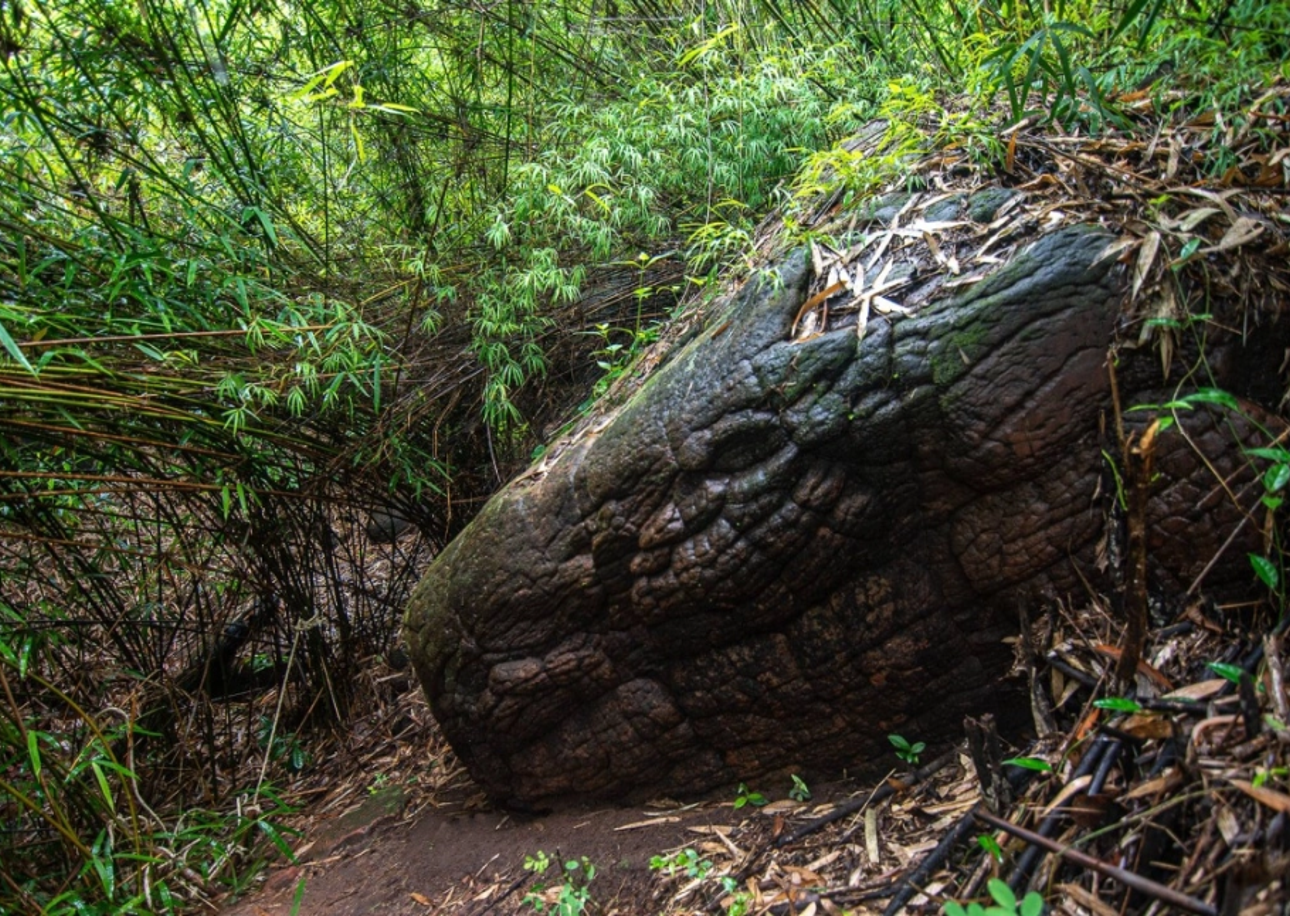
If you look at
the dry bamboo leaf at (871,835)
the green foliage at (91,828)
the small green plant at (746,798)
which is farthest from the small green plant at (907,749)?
the green foliage at (91,828)

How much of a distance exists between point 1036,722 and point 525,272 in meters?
2.28

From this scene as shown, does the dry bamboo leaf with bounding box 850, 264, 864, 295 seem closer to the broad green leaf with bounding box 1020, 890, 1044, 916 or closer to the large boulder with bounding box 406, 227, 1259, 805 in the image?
the large boulder with bounding box 406, 227, 1259, 805

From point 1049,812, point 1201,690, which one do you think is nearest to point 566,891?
point 1049,812

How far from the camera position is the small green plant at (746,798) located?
2.30 m

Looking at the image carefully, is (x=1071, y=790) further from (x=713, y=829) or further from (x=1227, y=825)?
(x=713, y=829)

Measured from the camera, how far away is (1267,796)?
46.1 inches

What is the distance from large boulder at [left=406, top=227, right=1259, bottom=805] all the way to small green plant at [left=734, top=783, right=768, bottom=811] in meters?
0.04

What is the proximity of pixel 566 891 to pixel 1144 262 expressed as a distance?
2.00m

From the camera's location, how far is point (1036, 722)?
5.74ft

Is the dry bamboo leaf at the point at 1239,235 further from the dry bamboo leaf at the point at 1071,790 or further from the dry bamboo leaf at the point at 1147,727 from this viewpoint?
the dry bamboo leaf at the point at 1071,790

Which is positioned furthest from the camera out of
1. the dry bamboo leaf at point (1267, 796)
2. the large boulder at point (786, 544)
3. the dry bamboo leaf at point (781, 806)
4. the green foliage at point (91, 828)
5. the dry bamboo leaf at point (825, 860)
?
the green foliage at point (91, 828)

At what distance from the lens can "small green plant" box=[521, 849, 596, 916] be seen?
6.92 feet

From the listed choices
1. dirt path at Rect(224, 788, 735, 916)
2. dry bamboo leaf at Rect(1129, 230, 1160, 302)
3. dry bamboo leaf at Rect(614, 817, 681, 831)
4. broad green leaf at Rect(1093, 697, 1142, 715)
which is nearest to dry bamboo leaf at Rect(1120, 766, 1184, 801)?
broad green leaf at Rect(1093, 697, 1142, 715)

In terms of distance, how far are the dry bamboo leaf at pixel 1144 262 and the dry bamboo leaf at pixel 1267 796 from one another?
944 mm
